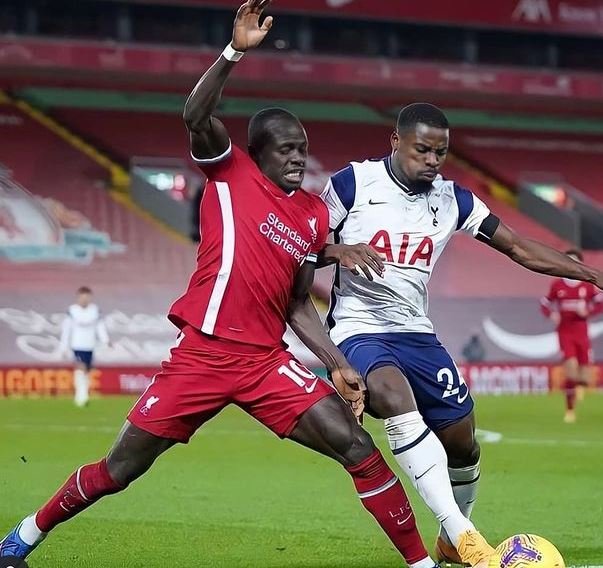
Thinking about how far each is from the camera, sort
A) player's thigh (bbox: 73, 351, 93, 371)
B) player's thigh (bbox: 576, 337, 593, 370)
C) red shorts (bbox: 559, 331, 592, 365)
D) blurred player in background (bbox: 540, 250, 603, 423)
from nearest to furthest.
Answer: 1. blurred player in background (bbox: 540, 250, 603, 423)
2. red shorts (bbox: 559, 331, 592, 365)
3. player's thigh (bbox: 576, 337, 593, 370)
4. player's thigh (bbox: 73, 351, 93, 371)

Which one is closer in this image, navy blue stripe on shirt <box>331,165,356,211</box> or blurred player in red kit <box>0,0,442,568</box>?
blurred player in red kit <box>0,0,442,568</box>

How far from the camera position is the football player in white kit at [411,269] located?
287 inches

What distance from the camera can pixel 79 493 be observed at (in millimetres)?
6863

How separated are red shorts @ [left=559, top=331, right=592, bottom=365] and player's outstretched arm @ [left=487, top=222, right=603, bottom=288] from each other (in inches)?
530

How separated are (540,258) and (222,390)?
6.71 ft

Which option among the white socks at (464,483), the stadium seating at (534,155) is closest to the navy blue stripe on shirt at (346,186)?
the white socks at (464,483)

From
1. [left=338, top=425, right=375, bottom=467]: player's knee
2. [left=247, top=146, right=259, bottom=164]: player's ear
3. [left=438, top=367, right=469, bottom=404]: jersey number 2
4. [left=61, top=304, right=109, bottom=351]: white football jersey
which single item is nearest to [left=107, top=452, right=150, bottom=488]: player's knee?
[left=338, top=425, right=375, bottom=467]: player's knee

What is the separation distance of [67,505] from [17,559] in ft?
1.28

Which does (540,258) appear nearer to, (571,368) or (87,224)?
(571,368)

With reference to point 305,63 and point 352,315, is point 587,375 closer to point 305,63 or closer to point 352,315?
point 305,63

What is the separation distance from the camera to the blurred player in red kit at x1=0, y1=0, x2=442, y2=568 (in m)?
6.70

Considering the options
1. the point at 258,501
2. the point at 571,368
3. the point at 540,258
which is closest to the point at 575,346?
Answer: the point at 571,368

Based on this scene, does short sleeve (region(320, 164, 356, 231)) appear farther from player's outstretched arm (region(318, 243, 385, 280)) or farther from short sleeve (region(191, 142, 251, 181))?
short sleeve (region(191, 142, 251, 181))

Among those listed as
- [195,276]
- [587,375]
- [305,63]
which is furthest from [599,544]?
[305,63]
